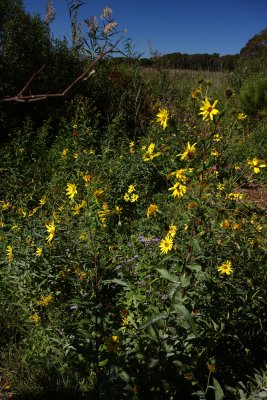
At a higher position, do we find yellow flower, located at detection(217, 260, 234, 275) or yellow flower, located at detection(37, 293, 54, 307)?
yellow flower, located at detection(217, 260, 234, 275)

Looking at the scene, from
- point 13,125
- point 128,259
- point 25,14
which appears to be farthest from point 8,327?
point 25,14

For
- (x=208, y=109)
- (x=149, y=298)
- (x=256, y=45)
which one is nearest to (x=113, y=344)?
(x=149, y=298)

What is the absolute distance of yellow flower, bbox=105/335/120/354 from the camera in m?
1.51

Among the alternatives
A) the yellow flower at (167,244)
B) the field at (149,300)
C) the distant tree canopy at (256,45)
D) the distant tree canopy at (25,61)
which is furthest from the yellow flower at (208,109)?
the distant tree canopy at (256,45)

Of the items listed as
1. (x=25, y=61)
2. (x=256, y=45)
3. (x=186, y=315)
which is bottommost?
(x=186, y=315)

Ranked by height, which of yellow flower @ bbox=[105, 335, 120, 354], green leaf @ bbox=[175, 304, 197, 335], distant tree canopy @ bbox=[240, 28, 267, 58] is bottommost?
A: yellow flower @ bbox=[105, 335, 120, 354]

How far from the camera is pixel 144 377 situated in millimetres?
1518

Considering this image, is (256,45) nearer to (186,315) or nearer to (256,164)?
(256,164)

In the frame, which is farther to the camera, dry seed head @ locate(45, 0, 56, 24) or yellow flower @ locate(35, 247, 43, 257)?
dry seed head @ locate(45, 0, 56, 24)

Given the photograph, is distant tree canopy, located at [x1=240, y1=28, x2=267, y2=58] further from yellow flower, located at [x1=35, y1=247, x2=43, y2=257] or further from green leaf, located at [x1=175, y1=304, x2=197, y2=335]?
green leaf, located at [x1=175, y1=304, x2=197, y2=335]

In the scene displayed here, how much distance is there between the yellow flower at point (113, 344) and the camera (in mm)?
1513

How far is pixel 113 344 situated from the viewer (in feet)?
5.03

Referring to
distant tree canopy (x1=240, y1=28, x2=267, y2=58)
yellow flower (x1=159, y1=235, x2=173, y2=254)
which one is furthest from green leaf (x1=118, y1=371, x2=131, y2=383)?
distant tree canopy (x1=240, y1=28, x2=267, y2=58)

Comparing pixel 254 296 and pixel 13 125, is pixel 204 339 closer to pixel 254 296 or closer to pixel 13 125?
pixel 254 296
